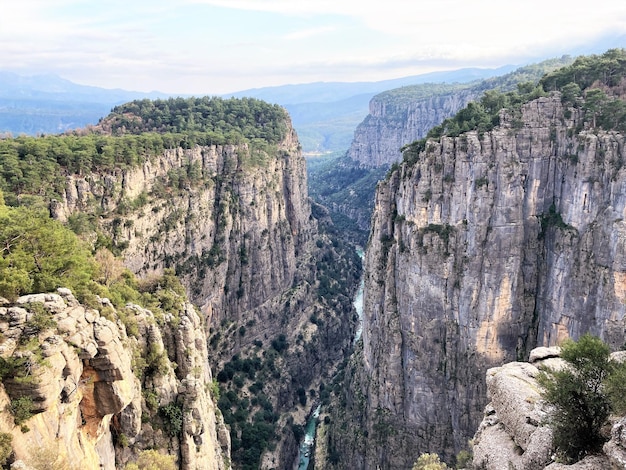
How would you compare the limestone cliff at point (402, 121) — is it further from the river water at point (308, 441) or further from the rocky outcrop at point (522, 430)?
the rocky outcrop at point (522, 430)

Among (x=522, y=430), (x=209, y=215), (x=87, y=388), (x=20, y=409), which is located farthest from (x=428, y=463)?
(x=209, y=215)

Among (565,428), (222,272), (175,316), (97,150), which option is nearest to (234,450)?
(222,272)

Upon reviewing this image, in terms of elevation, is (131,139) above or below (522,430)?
above

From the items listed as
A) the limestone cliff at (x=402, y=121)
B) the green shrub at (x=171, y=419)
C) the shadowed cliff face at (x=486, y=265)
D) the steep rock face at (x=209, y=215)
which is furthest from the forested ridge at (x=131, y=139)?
the limestone cliff at (x=402, y=121)

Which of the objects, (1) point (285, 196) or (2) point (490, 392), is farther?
(1) point (285, 196)

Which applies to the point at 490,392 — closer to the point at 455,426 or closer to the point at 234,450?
the point at 455,426

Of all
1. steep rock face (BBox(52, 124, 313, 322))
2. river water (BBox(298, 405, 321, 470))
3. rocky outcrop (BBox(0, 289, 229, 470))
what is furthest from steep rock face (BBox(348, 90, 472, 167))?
rocky outcrop (BBox(0, 289, 229, 470))

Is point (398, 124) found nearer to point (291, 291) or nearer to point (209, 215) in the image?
point (291, 291)

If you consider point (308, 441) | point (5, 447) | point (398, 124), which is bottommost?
point (308, 441)
